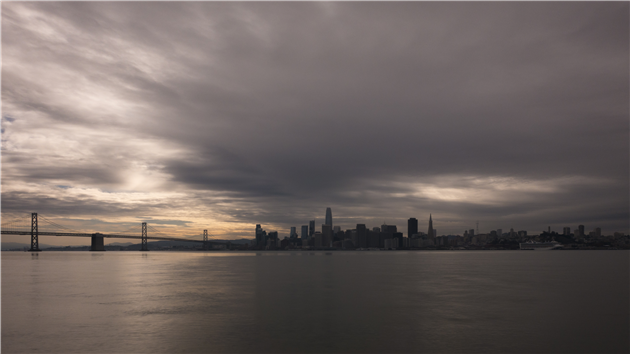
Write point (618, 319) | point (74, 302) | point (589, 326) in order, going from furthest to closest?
1. point (74, 302)
2. point (618, 319)
3. point (589, 326)

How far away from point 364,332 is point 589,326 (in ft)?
47.5

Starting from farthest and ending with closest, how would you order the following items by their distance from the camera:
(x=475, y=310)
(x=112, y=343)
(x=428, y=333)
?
(x=475, y=310) → (x=428, y=333) → (x=112, y=343)

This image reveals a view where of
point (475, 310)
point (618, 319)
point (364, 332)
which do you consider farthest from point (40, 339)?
point (618, 319)

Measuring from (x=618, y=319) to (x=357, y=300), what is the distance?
1840cm

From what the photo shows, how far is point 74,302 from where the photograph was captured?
105 ft

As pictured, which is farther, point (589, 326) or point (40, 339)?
point (589, 326)

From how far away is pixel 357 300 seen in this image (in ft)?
110

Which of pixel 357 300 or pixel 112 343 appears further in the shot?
pixel 357 300

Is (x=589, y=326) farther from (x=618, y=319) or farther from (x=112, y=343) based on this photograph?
(x=112, y=343)

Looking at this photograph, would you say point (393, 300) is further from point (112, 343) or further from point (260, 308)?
point (112, 343)

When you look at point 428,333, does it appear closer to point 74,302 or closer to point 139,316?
point 139,316

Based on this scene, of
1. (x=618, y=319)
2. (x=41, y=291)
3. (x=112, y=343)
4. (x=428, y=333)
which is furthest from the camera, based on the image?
(x=41, y=291)

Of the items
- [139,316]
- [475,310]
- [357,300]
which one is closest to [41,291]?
[139,316]

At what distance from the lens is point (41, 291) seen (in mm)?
39438
